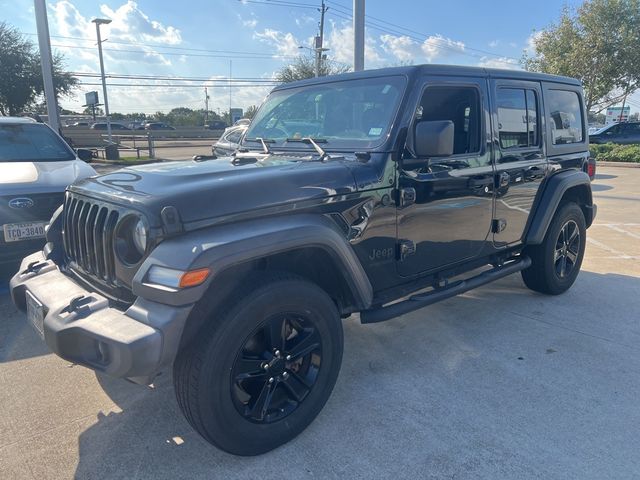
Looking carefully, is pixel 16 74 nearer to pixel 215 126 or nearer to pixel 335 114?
pixel 335 114

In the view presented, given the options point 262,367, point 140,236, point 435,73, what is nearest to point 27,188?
point 140,236

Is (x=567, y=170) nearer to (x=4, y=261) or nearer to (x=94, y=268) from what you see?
(x=94, y=268)

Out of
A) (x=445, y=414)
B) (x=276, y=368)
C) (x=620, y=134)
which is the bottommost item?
(x=445, y=414)

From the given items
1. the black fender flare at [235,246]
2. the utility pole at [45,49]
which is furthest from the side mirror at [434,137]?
the utility pole at [45,49]

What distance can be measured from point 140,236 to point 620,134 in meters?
24.5

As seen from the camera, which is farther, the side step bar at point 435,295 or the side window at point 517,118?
the side window at point 517,118

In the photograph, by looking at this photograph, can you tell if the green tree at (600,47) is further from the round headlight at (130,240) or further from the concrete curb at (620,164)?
the round headlight at (130,240)

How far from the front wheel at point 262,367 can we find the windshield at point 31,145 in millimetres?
4557

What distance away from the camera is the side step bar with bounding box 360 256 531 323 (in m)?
3.08

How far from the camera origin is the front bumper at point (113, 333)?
2.02m

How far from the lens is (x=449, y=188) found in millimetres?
3291

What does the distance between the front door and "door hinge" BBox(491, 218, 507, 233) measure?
2.3 inches

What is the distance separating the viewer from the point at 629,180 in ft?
43.8

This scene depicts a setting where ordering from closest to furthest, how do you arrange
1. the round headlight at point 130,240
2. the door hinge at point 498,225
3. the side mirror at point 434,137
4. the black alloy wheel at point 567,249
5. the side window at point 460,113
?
the round headlight at point 130,240
the side mirror at point 434,137
the side window at point 460,113
the door hinge at point 498,225
the black alloy wheel at point 567,249
